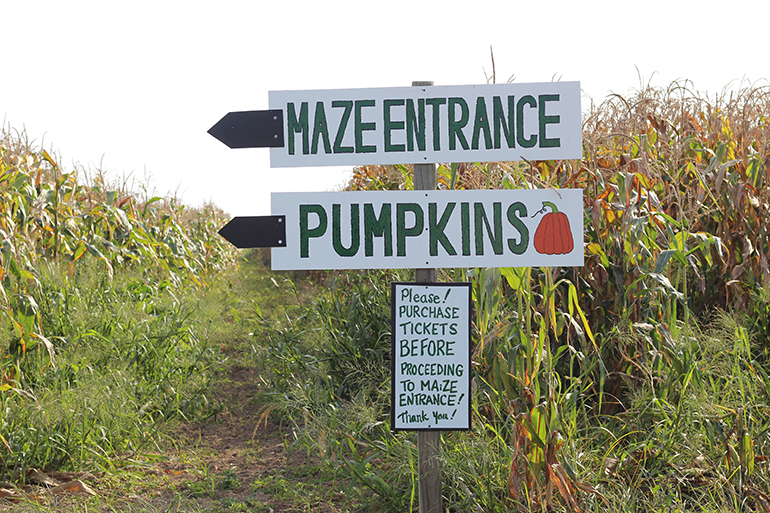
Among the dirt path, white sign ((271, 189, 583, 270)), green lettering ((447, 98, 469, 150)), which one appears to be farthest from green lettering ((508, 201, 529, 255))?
the dirt path

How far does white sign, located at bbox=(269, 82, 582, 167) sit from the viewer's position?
246 centimetres

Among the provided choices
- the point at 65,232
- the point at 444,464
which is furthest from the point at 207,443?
the point at 65,232

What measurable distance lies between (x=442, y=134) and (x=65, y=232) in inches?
159

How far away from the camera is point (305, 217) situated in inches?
97.2

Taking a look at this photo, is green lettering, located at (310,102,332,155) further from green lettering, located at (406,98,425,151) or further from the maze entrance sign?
green lettering, located at (406,98,425,151)

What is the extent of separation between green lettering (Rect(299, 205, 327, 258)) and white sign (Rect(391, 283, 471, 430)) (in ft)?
1.35

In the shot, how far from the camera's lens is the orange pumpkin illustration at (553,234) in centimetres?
244

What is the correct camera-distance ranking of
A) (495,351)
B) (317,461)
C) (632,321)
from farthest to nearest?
(317,461) < (632,321) < (495,351)

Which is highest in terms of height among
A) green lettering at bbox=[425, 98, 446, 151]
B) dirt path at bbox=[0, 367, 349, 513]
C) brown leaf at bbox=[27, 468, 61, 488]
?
green lettering at bbox=[425, 98, 446, 151]

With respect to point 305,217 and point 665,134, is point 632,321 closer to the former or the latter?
point 665,134

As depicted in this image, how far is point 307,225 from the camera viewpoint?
8.11 ft

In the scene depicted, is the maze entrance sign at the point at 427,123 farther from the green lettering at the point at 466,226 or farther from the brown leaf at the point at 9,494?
the brown leaf at the point at 9,494

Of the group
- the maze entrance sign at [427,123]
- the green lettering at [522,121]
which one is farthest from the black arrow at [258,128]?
the green lettering at [522,121]

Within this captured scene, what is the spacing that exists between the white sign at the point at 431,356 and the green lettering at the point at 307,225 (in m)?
0.41
